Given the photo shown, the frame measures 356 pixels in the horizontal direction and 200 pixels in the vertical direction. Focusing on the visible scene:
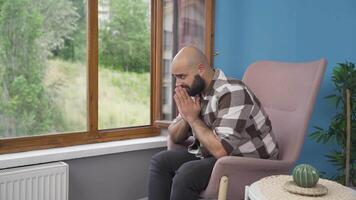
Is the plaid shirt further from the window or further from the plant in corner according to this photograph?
the window

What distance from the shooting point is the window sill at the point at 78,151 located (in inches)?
87.0

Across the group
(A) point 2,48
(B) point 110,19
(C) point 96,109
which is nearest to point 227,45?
(B) point 110,19

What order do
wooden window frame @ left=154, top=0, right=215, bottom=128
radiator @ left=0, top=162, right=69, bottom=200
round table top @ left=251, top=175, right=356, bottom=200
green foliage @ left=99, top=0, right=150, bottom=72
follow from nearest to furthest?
round table top @ left=251, top=175, right=356, bottom=200, radiator @ left=0, top=162, right=69, bottom=200, green foliage @ left=99, top=0, right=150, bottom=72, wooden window frame @ left=154, top=0, right=215, bottom=128

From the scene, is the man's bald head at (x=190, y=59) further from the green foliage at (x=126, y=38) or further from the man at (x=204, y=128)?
the green foliage at (x=126, y=38)

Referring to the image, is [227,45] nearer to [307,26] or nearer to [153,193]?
[307,26]

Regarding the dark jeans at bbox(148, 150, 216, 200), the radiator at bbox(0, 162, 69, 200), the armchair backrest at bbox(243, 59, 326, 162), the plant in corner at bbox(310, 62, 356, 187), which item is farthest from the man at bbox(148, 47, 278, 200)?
the radiator at bbox(0, 162, 69, 200)

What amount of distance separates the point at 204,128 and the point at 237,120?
0.16m

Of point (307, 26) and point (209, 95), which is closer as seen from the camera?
point (209, 95)

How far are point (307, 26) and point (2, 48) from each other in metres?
1.76

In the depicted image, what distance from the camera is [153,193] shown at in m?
2.16

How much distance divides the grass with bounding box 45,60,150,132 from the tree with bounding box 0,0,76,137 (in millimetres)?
78

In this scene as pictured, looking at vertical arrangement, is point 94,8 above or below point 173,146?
above

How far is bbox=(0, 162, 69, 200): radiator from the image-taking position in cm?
211

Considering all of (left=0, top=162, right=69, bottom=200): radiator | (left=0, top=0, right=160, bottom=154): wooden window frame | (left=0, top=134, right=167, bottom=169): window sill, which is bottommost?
(left=0, top=162, right=69, bottom=200): radiator
